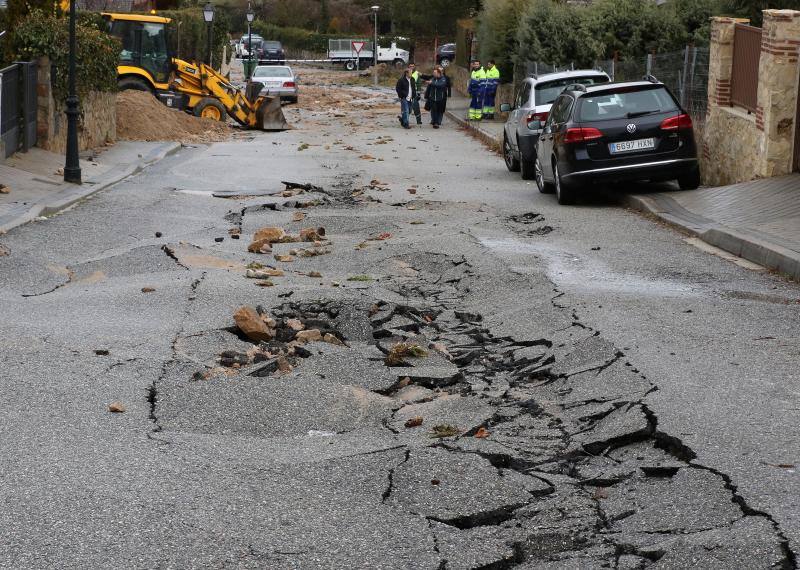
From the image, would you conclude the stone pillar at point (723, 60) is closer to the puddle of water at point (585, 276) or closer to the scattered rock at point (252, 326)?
the puddle of water at point (585, 276)

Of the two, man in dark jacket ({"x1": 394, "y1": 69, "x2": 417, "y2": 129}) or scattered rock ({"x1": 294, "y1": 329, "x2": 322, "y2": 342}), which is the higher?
man in dark jacket ({"x1": 394, "y1": 69, "x2": 417, "y2": 129})

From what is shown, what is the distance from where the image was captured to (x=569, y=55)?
34781 millimetres

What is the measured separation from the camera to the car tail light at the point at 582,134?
1614 cm

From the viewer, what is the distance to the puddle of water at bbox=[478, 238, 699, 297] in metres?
10.0

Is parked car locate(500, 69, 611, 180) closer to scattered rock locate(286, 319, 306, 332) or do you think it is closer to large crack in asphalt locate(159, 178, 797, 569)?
large crack in asphalt locate(159, 178, 797, 569)

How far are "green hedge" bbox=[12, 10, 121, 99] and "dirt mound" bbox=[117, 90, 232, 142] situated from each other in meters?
2.51

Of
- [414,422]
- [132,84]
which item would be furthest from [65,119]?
[414,422]

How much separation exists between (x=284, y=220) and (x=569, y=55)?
69.9 ft

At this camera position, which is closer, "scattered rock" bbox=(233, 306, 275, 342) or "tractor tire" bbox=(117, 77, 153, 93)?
"scattered rock" bbox=(233, 306, 275, 342)

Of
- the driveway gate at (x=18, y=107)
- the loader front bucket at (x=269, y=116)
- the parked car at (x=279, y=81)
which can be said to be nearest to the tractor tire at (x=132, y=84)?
the loader front bucket at (x=269, y=116)

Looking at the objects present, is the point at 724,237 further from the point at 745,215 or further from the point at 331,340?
the point at 331,340

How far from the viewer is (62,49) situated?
24328mm

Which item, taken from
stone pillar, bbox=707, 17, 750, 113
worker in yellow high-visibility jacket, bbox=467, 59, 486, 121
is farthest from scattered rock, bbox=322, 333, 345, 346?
worker in yellow high-visibility jacket, bbox=467, 59, 486, 121

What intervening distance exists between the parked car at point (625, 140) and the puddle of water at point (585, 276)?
12.9ft
